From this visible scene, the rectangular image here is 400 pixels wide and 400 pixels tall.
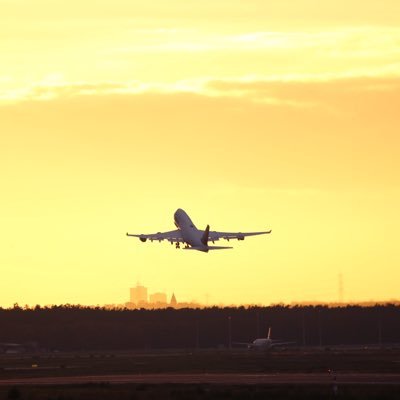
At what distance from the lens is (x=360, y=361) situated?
197 m

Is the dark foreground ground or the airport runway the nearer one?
the dark foreground ground

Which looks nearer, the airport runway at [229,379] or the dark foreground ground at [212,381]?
the dark foreground ground at [212,381]

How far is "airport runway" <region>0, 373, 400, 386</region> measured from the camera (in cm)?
15212

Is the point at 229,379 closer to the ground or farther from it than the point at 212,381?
farther from it

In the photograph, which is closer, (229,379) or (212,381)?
(212,381)

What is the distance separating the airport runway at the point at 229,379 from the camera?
152125 mm

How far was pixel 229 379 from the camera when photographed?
162 metres
